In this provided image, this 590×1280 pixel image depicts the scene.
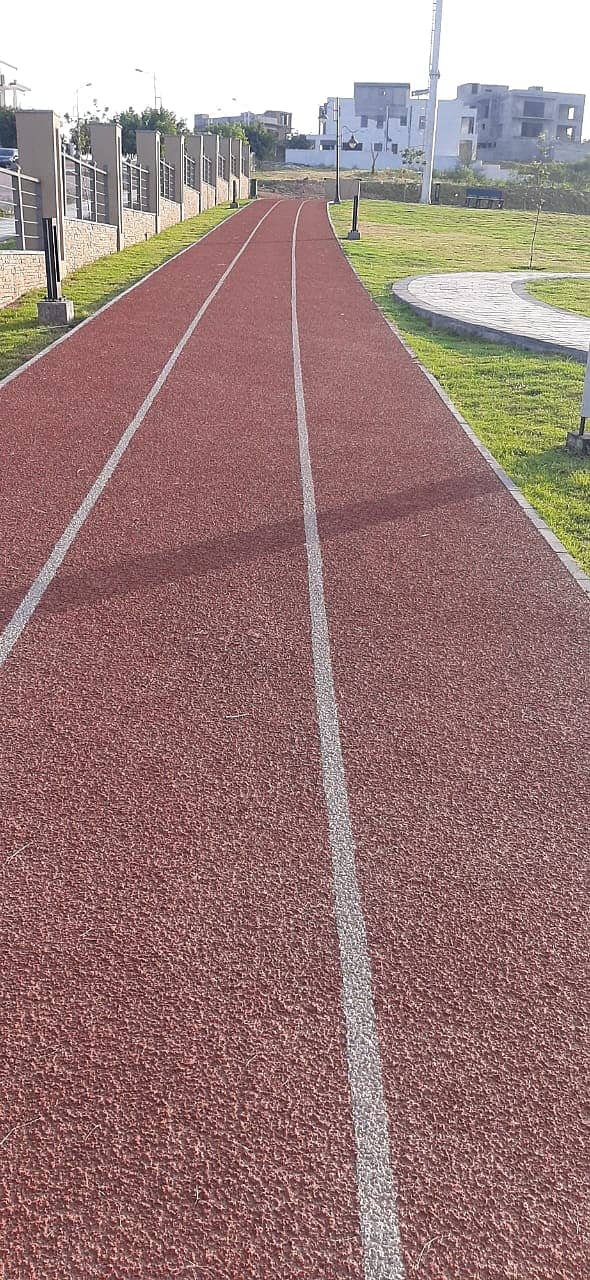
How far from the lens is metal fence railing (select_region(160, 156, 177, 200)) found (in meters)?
36.0

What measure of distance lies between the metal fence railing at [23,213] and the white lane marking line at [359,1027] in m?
15.7

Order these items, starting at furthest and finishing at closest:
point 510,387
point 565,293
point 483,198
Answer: point 483,198, point 565,293, point 510,387

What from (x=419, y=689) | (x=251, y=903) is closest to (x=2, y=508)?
(x=419, y=689)

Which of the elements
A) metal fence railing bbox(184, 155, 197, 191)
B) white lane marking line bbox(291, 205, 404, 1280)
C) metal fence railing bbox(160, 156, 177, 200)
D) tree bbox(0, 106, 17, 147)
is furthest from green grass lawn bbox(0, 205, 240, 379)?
tree bbox(0, 106, 17, 147)

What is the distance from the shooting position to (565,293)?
72.9ft

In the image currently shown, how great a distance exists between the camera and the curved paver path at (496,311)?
1547 centimetres

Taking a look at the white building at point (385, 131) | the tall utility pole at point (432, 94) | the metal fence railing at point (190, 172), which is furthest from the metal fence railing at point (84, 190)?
the white building at point (385, 131)

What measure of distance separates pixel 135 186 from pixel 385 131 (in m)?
103

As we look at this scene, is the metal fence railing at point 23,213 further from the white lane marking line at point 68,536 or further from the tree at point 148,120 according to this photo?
the tree at point 148,120

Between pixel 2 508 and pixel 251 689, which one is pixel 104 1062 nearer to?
pixel 251 689

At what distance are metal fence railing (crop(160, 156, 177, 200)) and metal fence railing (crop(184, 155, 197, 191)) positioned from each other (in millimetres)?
3096

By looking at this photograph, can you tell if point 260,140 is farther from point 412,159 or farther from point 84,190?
point 84,190

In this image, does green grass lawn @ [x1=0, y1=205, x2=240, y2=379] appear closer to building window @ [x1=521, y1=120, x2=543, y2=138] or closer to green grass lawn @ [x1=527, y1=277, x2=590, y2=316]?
green grass lawn @ [x1=527, y1=277, x2=590, y2=316]

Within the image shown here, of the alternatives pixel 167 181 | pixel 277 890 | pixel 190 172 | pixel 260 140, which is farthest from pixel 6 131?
pixel 277 890
